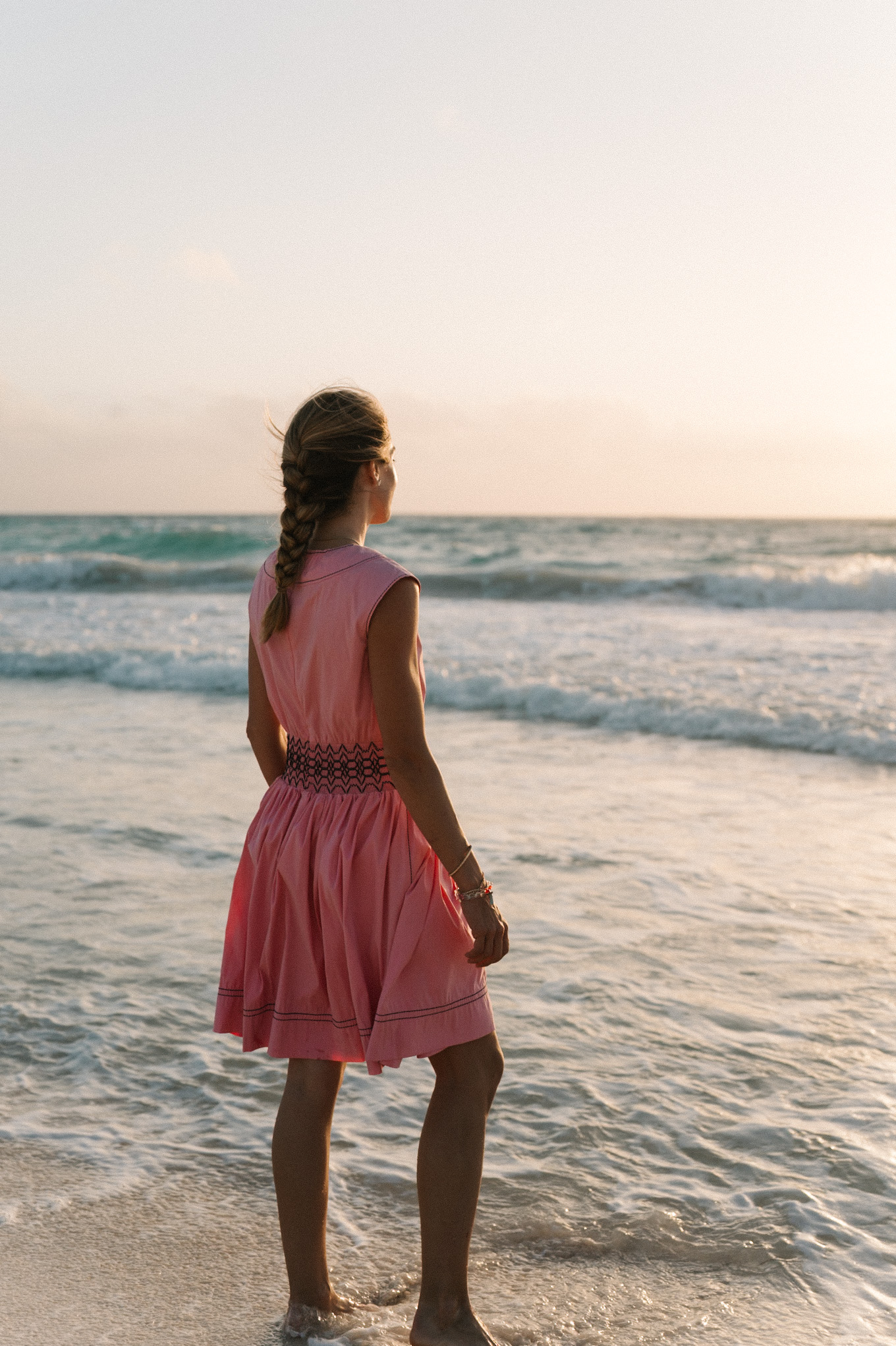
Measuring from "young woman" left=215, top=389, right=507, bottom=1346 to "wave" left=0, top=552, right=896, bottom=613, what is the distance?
1979cm

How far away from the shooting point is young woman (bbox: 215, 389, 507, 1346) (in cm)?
193

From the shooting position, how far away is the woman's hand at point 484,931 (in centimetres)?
195

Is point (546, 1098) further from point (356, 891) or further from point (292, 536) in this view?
point (292, 536)

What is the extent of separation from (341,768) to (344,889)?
221 mm

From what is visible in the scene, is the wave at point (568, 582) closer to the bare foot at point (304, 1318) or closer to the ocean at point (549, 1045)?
the ocean at point (549, 1045)

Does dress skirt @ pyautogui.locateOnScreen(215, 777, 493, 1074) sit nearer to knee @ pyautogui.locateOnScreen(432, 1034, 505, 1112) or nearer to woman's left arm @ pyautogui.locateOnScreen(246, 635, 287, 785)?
knee @ pyautogui.locateOnScreen(432, 1034, 505, 1112)

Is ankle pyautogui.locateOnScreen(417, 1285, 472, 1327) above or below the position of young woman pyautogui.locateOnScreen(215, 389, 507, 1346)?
below

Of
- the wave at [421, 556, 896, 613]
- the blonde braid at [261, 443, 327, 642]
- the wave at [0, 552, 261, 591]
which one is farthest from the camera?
the wave at [0, 552, 261, 591]

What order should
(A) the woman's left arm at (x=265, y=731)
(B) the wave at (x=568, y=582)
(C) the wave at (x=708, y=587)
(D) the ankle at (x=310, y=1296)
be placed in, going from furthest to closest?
1. (B) the wave at (x=568, y=582)
2. (C) the wave at (x=708, y=587)
3. (A) the woman's left arm at (x=265, y=731)
4. (D) the ankle at (x=310, y=1296)

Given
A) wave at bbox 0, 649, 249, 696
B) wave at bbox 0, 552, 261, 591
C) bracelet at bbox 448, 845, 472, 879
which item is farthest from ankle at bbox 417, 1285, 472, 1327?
wave at bbox 0, 552, 261, 591

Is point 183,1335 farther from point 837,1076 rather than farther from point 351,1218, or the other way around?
point 837,1076

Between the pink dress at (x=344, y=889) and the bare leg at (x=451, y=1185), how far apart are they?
0.27ft

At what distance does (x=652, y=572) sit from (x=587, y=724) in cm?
1877

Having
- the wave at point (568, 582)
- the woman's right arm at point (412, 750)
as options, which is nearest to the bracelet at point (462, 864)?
the woman's right arm at point (412, 750)
